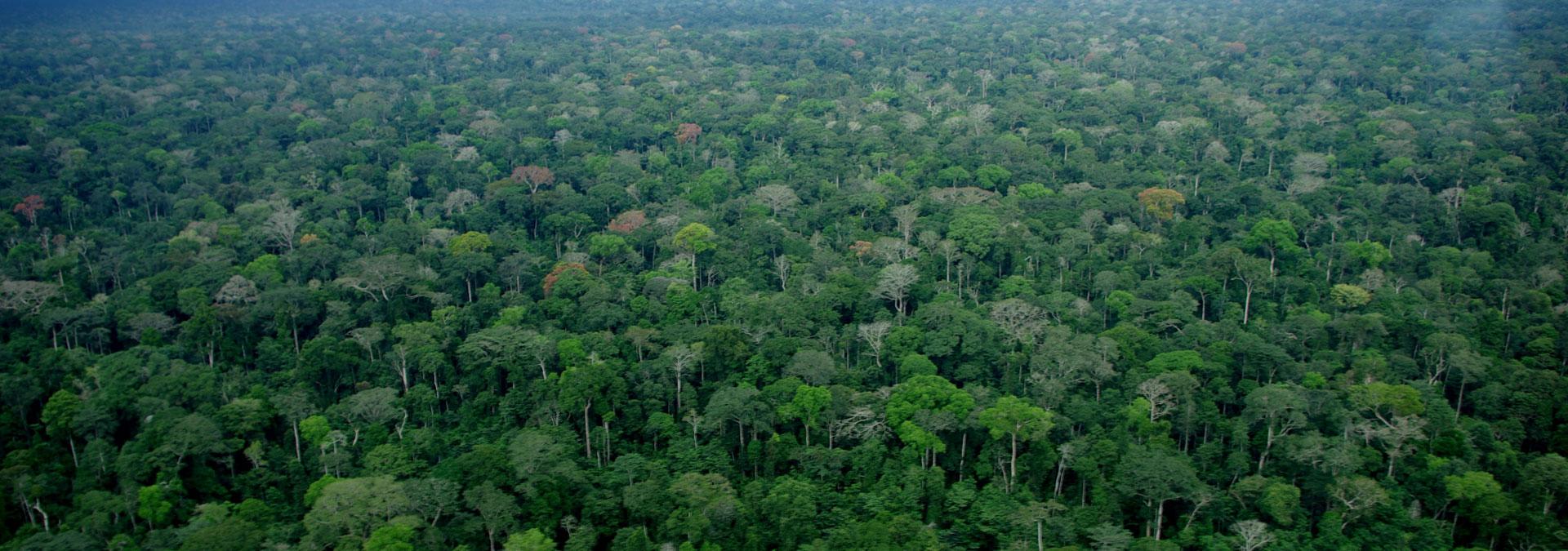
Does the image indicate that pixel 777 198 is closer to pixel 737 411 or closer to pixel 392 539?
pixel 737 411

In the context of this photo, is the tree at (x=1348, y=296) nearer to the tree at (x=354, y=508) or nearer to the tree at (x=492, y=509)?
the tree at (x=492, y=509)

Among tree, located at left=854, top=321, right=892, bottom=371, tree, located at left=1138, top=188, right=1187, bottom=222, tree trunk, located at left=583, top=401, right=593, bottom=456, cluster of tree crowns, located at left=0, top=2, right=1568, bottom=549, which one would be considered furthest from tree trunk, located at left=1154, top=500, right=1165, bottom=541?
tree, located at left=1138, top=188, right=1187, bottom=222

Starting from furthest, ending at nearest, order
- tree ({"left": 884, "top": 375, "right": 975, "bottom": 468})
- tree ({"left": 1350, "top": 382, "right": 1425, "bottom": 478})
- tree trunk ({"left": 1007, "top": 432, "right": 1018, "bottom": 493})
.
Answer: tree ({"left": 884, "top": 375, "right": 975, "bottom": 468})
tree trunk ({"left": 1007, "top": 432, "right": 1018, "bottom": 493})
tree ({"left": 1350, "top": 382, "right": 1425, "bottom": 478})

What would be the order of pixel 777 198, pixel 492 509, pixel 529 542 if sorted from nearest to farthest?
pixel 529 542 < pixel 492 509 < pixel 777 198

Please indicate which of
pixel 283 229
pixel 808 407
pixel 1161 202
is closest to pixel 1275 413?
pixel 808 407

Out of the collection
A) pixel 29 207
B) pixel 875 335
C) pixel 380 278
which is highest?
pixel 29 207

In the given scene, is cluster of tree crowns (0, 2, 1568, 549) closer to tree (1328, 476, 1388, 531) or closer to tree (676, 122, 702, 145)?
tree (1328, 476, 1388, 531)

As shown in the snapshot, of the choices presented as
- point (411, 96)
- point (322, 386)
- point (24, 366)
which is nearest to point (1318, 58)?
point (411, 96)

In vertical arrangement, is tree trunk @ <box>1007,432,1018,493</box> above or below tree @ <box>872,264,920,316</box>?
below
